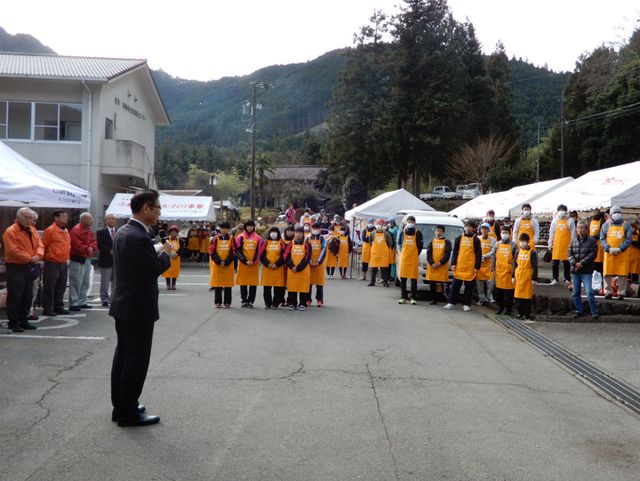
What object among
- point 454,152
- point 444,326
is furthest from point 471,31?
point 444,326

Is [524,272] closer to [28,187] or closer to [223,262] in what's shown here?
[223,262]

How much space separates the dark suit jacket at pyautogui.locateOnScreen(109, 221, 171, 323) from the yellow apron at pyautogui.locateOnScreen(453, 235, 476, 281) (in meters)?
9.60

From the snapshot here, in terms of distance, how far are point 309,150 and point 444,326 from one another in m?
85.2

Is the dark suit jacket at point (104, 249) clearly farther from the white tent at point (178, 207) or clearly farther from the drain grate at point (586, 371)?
the white tent at point (178, 207)

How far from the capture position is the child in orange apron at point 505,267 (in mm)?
13125

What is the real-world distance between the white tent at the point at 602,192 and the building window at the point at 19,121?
22.7 m

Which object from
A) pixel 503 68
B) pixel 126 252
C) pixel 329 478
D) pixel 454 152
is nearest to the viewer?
pixel 329 478

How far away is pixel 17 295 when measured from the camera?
385 inches

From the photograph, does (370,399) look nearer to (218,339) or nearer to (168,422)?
(168,422)

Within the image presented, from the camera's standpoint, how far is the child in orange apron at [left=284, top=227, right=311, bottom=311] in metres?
12.8

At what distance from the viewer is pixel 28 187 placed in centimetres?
1049

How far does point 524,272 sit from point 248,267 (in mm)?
5642

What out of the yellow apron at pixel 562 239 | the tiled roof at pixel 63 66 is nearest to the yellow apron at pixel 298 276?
the yellow apron at pixel 562 239

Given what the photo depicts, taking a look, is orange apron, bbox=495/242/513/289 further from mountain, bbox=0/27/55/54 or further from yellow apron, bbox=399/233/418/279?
mountain, bbox=0/27/55/54
